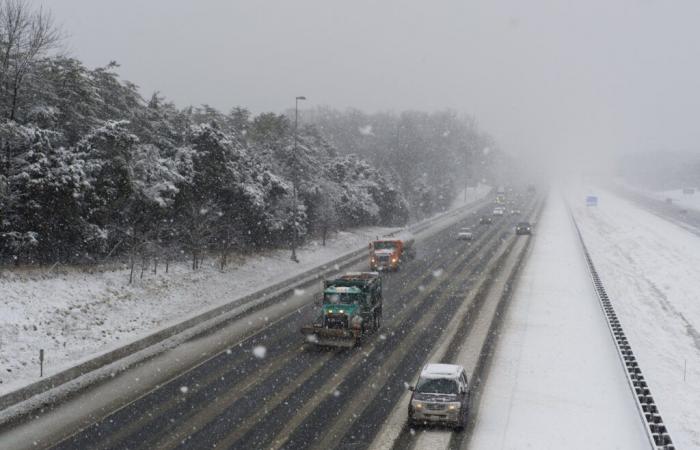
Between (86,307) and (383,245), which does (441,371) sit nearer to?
(86,307)

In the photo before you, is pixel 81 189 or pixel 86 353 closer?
pixel 86 353

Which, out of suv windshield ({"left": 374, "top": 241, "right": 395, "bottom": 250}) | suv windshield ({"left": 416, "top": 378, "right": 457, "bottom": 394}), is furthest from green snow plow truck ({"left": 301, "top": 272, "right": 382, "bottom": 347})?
suv windshield ({"left": 374, "top": 241, "right": 395, "bottom": 250})

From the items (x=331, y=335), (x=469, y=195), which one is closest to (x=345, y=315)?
(x=331, y=335)

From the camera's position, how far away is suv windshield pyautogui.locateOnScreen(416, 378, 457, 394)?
1595cm

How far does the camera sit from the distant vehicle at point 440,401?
15.6m

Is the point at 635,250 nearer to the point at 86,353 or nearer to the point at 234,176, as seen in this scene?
the point at 234,176

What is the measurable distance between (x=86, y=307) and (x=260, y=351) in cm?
778

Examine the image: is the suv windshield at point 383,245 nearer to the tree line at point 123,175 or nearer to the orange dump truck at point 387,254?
the orange dump truck at point 387,254

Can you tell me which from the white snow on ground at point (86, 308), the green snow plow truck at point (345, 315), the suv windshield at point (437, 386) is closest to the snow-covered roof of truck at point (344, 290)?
the green snow plow truck at point (345, 315)

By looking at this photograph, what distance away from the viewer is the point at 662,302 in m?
37.4

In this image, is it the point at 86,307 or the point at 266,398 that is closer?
the point at 266,398

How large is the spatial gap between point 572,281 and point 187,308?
25899 millimetres

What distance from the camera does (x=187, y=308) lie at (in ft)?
95.8

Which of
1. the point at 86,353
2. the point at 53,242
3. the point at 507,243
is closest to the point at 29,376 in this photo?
the point at 86,353
